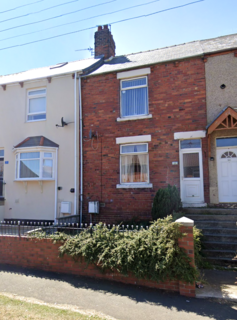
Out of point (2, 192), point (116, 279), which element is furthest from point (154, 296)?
point (2, 192)

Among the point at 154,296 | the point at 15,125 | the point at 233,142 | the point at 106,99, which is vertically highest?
the point at 106,99

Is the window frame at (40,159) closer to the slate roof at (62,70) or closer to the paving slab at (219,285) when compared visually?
the slate roof at (62,70)

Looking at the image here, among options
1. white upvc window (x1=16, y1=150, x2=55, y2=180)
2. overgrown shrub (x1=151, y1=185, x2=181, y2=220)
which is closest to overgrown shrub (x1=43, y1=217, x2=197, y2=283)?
overgrown shrub (x1=151, y1=185, x2=181, y2=220)

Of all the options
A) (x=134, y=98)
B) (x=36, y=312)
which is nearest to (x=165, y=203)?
(x=134, y=98)

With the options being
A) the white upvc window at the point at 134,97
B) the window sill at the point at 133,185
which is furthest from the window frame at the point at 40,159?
the white upvc window at the point at 134,97

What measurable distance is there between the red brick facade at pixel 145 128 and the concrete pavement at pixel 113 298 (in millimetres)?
4233

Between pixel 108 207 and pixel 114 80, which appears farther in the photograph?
pixel 114 80

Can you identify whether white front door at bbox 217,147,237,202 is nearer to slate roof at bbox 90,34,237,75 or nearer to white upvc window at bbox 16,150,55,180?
slate roof at bbox 90,34,237,75

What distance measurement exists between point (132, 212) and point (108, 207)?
970 mm

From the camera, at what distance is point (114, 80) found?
10.3 m

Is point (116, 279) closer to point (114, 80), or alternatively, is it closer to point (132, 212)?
point (132, 212)

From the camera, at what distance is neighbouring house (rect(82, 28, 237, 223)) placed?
8852 millimetres

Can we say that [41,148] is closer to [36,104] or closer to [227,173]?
[36,104]

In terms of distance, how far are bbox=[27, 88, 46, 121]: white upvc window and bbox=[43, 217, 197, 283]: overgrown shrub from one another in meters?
7.20
